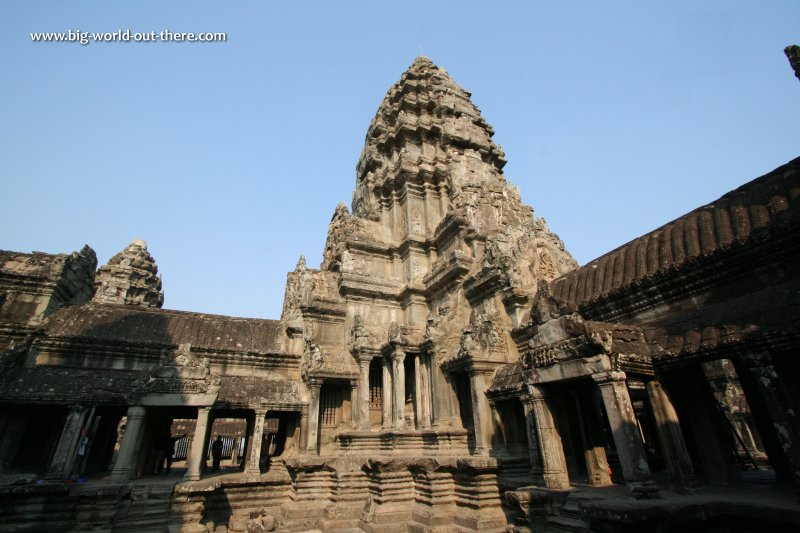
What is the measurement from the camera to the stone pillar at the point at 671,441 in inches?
255

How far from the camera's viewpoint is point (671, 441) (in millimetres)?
6816

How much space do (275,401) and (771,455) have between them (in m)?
13.0

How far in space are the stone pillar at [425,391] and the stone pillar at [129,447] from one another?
8.46 m

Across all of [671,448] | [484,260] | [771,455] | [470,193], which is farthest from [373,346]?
[771,455]

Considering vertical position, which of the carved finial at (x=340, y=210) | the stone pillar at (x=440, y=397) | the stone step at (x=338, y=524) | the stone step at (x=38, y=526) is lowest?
the stone step at (x=338, y=524)

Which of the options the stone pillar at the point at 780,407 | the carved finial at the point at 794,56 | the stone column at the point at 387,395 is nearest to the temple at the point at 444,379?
the stone pillar at the point at 780,407

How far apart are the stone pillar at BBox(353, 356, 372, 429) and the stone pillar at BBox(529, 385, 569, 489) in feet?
25.2

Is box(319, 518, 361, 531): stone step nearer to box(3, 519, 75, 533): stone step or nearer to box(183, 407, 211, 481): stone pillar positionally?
box(183, 407, 211, 481): stone pillar

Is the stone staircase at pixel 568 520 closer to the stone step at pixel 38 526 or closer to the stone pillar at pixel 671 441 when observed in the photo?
the stone pillar at pixel 671 441

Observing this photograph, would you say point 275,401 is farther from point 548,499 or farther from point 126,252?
point 126,252

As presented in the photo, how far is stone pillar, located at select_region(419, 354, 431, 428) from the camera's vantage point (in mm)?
13547

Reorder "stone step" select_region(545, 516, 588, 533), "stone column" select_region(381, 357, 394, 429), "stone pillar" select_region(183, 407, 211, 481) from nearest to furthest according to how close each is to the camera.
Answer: "stone step" select_region(545, 516, 588, 533)
"stone pillar" select_region(183, 407, 211, 481)
"stone column" select_region(381, 357, 394, 429)

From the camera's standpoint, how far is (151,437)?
14820 millimetres

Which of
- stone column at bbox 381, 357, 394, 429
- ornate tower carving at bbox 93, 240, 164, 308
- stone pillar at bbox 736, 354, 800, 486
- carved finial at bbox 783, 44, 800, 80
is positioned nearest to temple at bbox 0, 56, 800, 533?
stone pillar at bbox 736, 354, 800, 486
